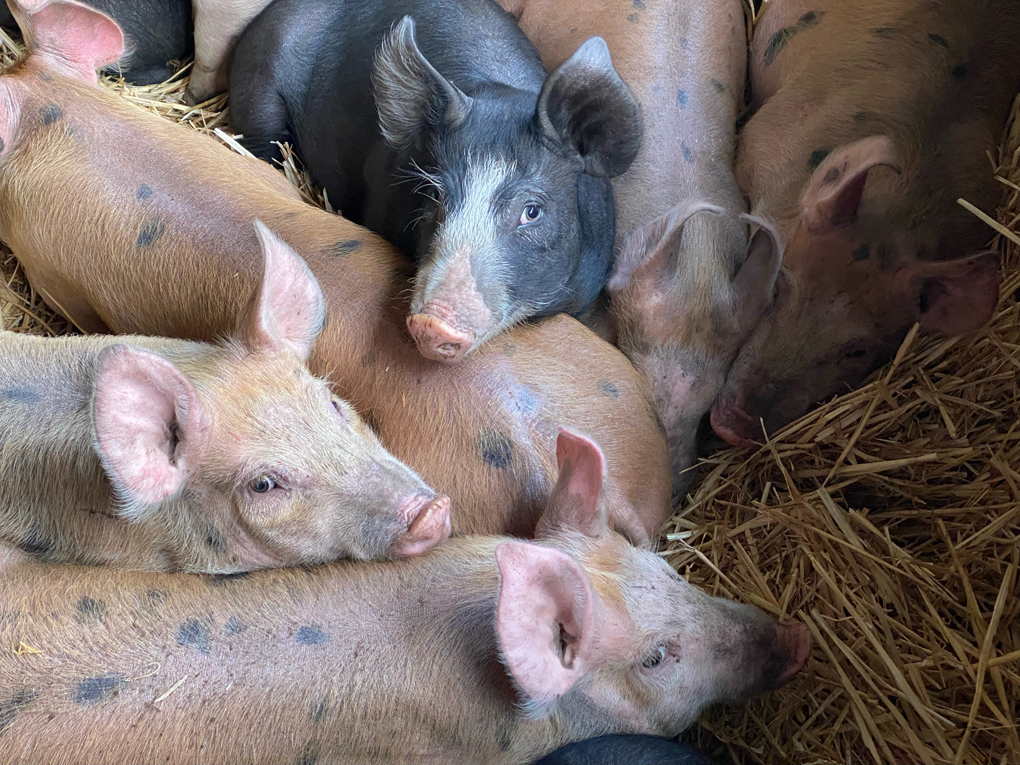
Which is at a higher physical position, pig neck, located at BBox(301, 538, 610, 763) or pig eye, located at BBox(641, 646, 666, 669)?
pig neck, located at BBox(301, 538, 610, 763)

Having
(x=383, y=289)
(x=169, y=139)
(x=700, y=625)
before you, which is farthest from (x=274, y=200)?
(x=700, y=625)

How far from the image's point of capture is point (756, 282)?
2627 millimetres

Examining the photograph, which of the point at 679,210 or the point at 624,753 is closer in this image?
the point at 624,753

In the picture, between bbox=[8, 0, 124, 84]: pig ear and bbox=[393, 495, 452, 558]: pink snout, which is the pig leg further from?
bbox=[393, 495, 452, 558]: pink snout

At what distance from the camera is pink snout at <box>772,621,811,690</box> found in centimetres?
202

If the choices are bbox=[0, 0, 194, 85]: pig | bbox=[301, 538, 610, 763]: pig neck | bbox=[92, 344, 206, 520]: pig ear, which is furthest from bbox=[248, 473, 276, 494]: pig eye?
bbox=[0, 0, 194, 85]: pig

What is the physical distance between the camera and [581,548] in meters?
1.99

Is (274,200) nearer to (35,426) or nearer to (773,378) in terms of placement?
(35,426)

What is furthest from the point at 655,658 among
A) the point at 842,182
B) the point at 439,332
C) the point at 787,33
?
the point at 787,33

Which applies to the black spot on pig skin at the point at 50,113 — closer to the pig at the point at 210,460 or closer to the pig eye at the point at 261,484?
the pig at the point at 210,460

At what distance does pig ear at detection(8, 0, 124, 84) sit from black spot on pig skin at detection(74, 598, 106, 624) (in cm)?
187

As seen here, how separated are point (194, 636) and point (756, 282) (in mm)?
1866

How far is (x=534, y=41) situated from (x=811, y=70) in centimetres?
106

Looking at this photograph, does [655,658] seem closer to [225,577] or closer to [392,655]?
[392,655]
